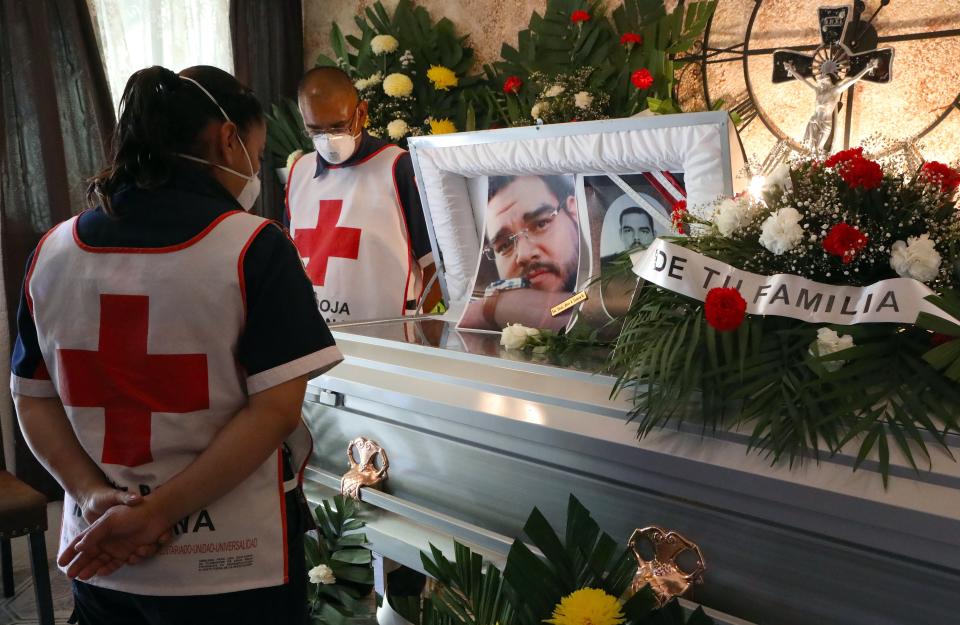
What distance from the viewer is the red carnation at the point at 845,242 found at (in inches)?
43.1

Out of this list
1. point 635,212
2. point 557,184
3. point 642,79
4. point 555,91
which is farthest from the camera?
point 555,91

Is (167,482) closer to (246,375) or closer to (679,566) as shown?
(246,375)

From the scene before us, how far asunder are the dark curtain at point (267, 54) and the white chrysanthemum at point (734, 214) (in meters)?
3.47

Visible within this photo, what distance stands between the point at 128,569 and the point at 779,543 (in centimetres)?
85

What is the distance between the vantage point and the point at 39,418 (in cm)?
115

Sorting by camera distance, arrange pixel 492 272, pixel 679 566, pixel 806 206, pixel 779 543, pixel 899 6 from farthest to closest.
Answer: pixel 899 6 → pixel 492 272 → pixel 806 206 → pixel 679 566 → pixel 779 543

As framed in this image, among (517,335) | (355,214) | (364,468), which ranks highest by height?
(355,214)

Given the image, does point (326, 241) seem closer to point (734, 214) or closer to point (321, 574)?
point (321, 574)

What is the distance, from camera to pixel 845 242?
Result: 110cm

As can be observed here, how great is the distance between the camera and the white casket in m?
0.89

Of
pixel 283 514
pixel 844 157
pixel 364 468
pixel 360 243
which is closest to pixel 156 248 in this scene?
pixel 283 514

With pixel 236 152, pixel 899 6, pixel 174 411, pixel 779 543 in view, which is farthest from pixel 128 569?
pixel 899 6

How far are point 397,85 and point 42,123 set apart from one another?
5.14 feet

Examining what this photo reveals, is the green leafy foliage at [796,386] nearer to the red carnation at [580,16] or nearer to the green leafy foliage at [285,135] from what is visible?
the red carnation at [580,16]
